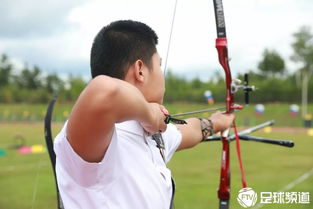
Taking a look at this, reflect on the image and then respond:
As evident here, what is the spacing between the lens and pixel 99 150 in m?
1.02

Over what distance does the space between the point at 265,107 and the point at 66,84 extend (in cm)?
2085

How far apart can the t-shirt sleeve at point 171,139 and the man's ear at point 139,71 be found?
0.39 metres

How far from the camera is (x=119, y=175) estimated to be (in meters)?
1.11

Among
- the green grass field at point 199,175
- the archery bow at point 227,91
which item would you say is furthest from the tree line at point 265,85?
the archery bow at point 227,91

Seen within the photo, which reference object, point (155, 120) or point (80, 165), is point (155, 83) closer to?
point (155, 120)

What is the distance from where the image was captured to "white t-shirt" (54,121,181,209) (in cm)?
105

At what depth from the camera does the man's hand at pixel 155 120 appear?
1096 millimetres

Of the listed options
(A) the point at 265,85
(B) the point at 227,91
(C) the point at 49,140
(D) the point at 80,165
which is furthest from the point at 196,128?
(A) the point at 265,85

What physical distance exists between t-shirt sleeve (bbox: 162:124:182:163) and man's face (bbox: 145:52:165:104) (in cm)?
32

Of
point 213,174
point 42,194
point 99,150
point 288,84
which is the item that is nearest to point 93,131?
point 99,150

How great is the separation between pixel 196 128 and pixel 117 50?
773 mm

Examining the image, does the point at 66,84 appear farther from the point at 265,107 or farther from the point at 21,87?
the point at 265,107

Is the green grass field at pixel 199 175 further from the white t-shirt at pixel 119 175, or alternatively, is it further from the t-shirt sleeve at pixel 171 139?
the white t-shirt at pixel 119 175

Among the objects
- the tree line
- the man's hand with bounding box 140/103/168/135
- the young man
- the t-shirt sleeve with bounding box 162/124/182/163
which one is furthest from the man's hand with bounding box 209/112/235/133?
the tree line
